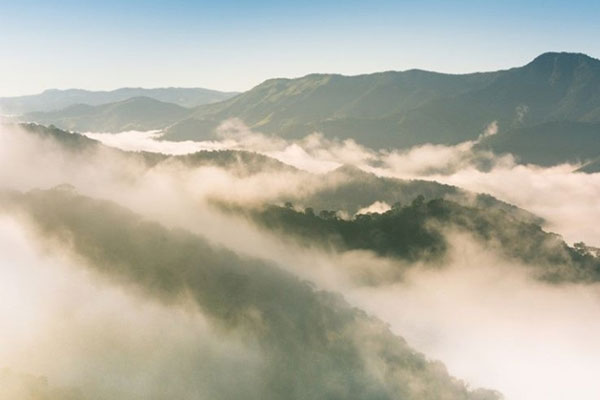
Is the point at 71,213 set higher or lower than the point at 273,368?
higher

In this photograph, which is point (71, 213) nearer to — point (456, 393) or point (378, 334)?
point (378, 334)

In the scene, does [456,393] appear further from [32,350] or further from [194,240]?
[32,350]

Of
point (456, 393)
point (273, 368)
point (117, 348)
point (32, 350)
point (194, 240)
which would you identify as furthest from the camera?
point (194, 240)

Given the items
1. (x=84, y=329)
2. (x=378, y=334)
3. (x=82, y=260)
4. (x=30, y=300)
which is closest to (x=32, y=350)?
(x=84, y=329)

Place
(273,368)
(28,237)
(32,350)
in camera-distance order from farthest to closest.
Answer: (28,237) → (273,368) → (32,350)

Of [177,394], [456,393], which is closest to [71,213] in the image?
A: [177,394]

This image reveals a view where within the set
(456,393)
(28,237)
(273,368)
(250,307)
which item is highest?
(28,237)

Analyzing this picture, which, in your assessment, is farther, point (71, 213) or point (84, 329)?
point (71, 213)
